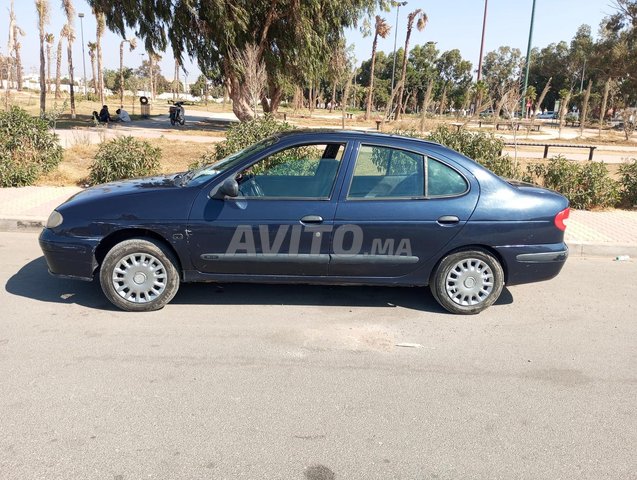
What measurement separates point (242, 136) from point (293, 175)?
5291 millimetres

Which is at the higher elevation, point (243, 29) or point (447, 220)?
point (243, 29)

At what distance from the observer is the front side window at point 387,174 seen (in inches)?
175

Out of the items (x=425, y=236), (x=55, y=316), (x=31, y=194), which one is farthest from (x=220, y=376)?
(x=31, y=194)

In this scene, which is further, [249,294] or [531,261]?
[249,294]

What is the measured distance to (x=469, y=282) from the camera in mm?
A: 4621

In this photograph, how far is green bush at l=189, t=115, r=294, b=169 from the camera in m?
9.45

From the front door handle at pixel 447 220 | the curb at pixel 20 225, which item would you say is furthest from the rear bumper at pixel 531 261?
the curb at pixel 20 225

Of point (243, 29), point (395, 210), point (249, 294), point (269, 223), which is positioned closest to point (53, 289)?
point (249, 294)

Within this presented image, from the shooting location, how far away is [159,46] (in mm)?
21656

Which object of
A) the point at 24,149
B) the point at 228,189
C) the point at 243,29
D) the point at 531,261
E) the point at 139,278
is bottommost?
the point at 139,278

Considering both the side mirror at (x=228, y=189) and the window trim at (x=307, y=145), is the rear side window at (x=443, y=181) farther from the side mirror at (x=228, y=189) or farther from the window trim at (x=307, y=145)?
the side mirror at (x=228, y=189)

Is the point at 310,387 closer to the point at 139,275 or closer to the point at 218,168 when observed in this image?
the point at 139,275

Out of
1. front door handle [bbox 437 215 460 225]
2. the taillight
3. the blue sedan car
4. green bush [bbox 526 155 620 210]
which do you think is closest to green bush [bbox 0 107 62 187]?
the blue sedan car

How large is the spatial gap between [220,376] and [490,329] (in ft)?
7.91
